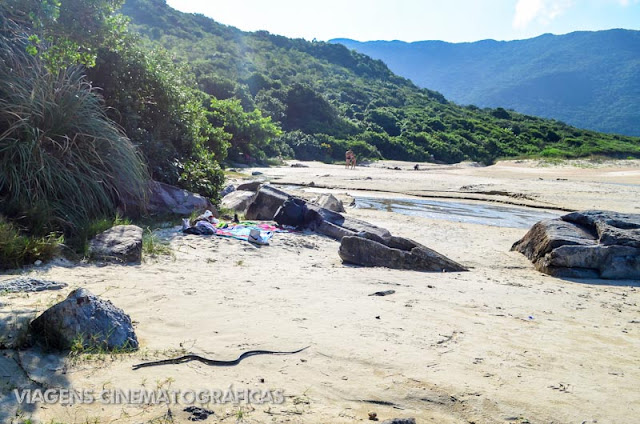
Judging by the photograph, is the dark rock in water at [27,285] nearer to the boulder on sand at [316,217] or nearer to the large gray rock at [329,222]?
the boulder on sand at [316,217]

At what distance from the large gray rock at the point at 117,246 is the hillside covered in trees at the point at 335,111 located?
802 inches

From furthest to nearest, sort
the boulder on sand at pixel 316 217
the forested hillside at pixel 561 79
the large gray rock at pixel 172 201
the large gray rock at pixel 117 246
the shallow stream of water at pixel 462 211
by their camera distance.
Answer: the forested hillside at pixel 561 79 → the shallow stream of water at pixel 462 211 → the boulder on sand at pixel 316 217 → the large gray rock at pixel 172 201 → the large gray rock at pixel 117 246

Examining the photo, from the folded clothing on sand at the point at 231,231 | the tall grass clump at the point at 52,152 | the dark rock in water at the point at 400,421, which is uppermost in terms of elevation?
the tall grass clump at the point at 52,152

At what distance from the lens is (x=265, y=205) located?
9.85m

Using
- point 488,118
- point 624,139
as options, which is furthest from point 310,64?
point 624,139

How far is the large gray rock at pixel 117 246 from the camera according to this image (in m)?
5.59

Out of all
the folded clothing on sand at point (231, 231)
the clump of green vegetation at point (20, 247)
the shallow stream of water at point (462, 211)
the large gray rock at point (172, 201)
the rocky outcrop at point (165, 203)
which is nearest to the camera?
the clump of green vegetation at point (20, 247)

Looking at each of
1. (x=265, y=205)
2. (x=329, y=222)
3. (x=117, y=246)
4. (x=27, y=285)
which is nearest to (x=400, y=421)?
(x=27, y=285)

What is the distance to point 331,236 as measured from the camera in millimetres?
8734

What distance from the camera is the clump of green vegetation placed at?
4898mm

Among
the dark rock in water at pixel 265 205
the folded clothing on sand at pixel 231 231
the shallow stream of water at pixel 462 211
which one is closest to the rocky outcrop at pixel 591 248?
the shallow stream of water at pixel 462 211

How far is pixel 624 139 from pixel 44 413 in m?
55.3

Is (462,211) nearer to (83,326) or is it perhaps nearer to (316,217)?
(316,217)

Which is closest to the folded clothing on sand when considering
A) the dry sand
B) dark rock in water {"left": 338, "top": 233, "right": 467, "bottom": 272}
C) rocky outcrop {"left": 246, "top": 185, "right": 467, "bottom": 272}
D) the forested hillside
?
the dry sand
